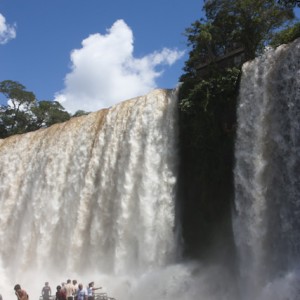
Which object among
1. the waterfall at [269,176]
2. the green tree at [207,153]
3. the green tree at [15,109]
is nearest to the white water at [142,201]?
the waterfall at [269,176]

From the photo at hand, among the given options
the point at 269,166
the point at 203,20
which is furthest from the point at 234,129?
the point at 203,20

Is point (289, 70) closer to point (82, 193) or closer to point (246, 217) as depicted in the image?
point (246, 217)

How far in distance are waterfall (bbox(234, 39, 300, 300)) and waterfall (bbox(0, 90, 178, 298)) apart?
333 centimetres

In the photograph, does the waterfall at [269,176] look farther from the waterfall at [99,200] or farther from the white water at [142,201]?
the waterfall at [99,200]

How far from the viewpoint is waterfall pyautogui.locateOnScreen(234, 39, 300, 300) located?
12.8 m

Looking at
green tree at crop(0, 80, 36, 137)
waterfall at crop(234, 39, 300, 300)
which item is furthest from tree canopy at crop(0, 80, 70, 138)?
waterfall at crop(234, 39, 300, 300)

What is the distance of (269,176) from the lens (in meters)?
13.7

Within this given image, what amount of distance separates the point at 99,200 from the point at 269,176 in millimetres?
7444

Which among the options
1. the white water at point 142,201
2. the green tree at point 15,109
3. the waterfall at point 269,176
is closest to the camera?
the waterfall at point 269,176

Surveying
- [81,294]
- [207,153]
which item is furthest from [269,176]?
[81,294]

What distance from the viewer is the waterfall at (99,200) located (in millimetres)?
16953

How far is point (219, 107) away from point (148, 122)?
2.91 metres

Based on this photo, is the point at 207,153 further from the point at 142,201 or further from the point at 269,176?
the point at 269,176

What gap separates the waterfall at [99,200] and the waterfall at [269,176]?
10.9 ft
